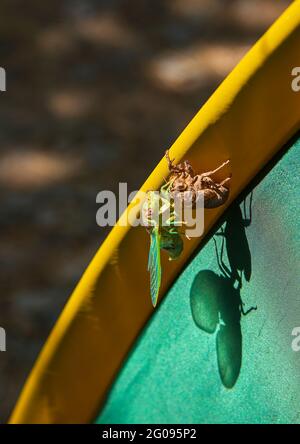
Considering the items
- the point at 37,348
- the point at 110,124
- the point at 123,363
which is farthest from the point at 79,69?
the point at 123,363

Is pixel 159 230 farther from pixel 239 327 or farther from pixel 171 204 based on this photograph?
pixel 239 327

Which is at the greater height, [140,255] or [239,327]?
[140,255]

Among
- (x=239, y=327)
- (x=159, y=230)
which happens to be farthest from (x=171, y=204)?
(x=239, y=327)

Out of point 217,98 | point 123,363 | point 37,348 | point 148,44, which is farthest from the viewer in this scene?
point 148,44

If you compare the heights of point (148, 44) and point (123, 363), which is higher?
point (148, 44)
